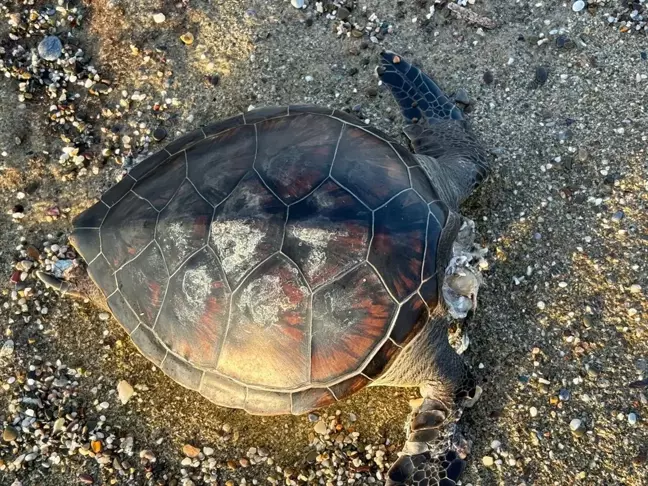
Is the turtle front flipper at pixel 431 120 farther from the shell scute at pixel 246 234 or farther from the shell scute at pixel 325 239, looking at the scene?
the shell scute at pixel 246 234

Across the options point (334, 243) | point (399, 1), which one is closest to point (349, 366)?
point (334, 243)

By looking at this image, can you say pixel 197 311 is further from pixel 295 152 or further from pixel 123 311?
pixel 295 152

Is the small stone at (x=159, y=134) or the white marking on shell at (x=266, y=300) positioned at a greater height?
the white marking on shell at (x=266, y=300)

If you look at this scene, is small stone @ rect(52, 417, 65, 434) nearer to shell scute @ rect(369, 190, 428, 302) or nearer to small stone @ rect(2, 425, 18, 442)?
small stone @ rect(2, 425, 18, 442)

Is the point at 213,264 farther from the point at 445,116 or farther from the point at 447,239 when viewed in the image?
the point at 445,116

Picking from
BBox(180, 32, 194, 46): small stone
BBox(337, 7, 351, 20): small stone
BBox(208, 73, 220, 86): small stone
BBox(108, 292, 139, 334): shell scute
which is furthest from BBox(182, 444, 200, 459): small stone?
BBox(337, 7, 351, 20): small stone

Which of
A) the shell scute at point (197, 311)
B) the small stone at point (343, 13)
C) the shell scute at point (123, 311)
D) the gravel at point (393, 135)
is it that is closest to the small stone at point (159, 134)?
the gravel at point (393, 135)
